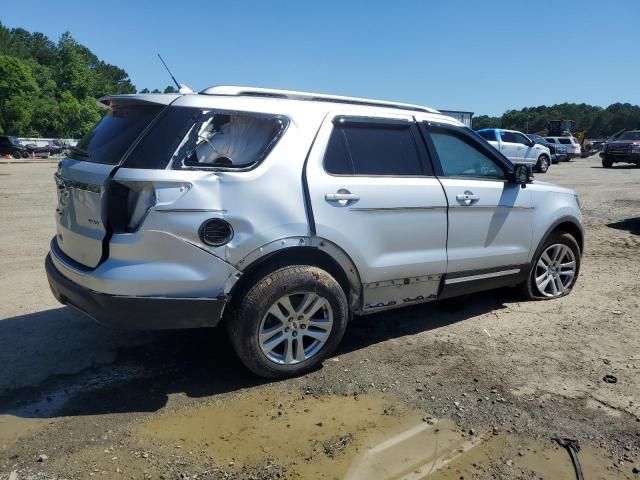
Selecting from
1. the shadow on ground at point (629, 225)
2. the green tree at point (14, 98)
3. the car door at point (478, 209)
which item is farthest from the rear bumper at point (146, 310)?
the green tree at point (14, 98)

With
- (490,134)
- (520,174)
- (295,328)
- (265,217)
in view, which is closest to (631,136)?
(490,134)

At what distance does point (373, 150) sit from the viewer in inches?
160

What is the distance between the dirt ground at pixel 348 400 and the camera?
9.30 ft

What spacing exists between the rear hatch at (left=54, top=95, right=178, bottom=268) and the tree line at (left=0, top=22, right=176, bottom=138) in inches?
2134

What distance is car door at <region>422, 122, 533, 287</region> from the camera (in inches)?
175

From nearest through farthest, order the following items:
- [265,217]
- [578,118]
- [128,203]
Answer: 1. [128,203]
2. [265,217]
3. [578,118]

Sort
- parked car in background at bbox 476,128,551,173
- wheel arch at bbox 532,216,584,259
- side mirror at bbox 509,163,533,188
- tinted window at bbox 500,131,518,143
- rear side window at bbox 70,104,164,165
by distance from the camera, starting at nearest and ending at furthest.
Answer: rear side window at bbox 70,104,164,165
side mirror at bbox 509,163,533,188
wheel arch at bbox 532,216,584,259
parked car in background at bbox 476,128,551,173
tinted window at bbox 500,131,518,143

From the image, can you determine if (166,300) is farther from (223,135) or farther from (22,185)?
(22,185)

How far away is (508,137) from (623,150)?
8030mm

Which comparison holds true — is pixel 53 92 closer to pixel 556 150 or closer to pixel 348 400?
pixel 556 150

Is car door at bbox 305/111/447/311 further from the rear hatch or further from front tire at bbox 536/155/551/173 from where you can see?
front tire at bbox 536/155/551/173

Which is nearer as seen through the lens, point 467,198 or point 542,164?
point 467,198

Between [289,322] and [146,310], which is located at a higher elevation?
[146,310]

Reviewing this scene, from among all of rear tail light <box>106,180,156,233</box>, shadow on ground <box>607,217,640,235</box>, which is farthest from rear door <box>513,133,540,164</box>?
rear tail light <box>106,180,156,233</box>
